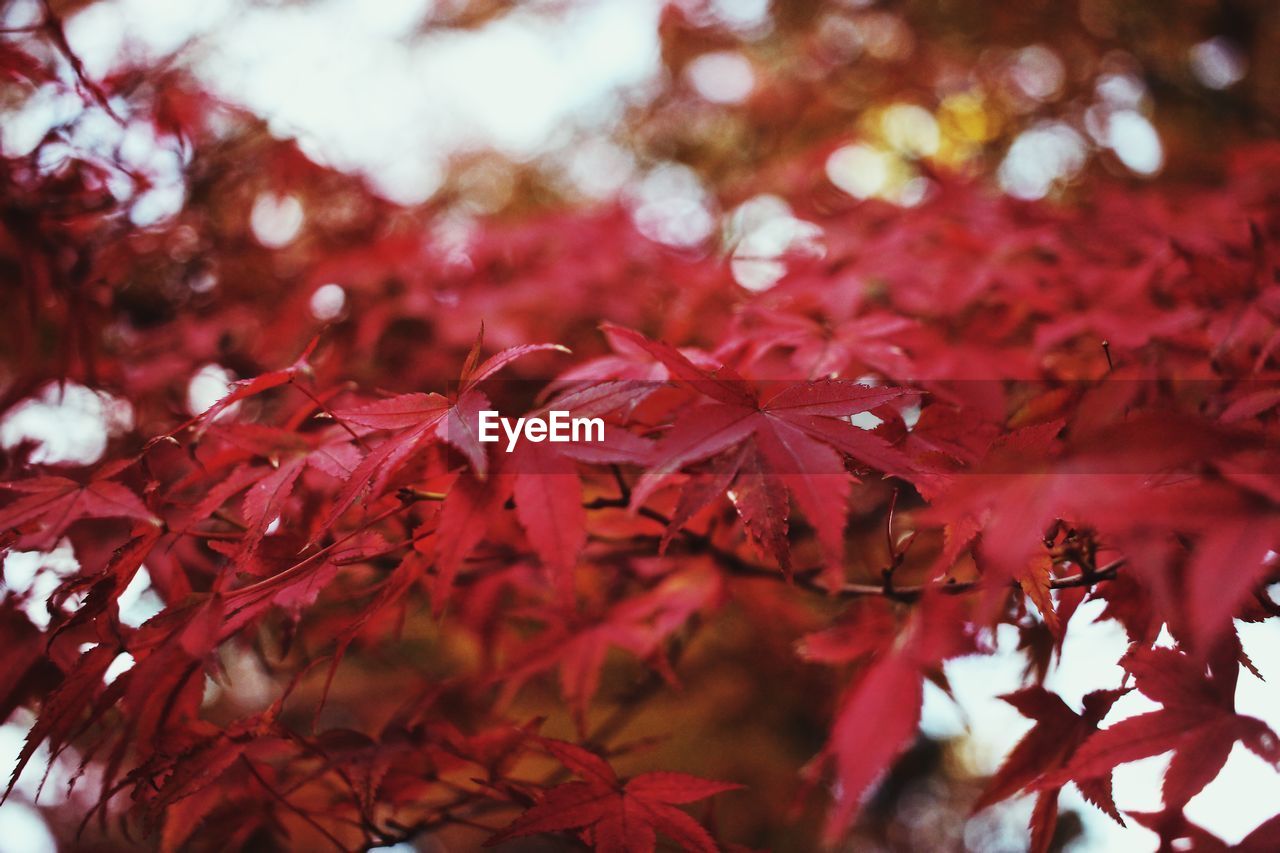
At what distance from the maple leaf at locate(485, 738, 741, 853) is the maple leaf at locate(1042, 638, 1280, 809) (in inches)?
12.9

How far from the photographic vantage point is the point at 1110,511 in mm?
454

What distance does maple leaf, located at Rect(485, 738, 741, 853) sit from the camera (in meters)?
0.75

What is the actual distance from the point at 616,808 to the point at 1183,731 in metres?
0.51

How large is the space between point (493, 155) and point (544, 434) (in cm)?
328

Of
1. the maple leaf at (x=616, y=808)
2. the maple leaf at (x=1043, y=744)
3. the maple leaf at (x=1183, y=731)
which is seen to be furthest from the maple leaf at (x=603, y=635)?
the maple leaf at (x=1183, y=731)

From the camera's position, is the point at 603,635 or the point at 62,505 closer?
the point at 62,505

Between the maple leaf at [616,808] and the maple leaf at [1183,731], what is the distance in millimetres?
329

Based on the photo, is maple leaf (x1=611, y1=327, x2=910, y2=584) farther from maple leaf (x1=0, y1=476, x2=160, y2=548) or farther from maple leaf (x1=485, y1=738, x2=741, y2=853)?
maple leaf (x1=0, y1=476, x2=160, y2=548)

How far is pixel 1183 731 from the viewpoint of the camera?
632mm

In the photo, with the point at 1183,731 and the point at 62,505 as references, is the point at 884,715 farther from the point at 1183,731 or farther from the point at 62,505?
the point at 62,505

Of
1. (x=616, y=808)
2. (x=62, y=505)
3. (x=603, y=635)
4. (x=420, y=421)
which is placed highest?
(x=420, y=421)

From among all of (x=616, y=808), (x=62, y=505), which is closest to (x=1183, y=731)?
(x=616, y=808)

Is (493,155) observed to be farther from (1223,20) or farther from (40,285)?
(1223,20)

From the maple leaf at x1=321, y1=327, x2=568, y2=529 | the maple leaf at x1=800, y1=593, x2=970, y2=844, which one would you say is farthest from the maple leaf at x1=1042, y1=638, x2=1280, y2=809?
the maple leaf at x1=321, y1=327, x2=568, y2=529
